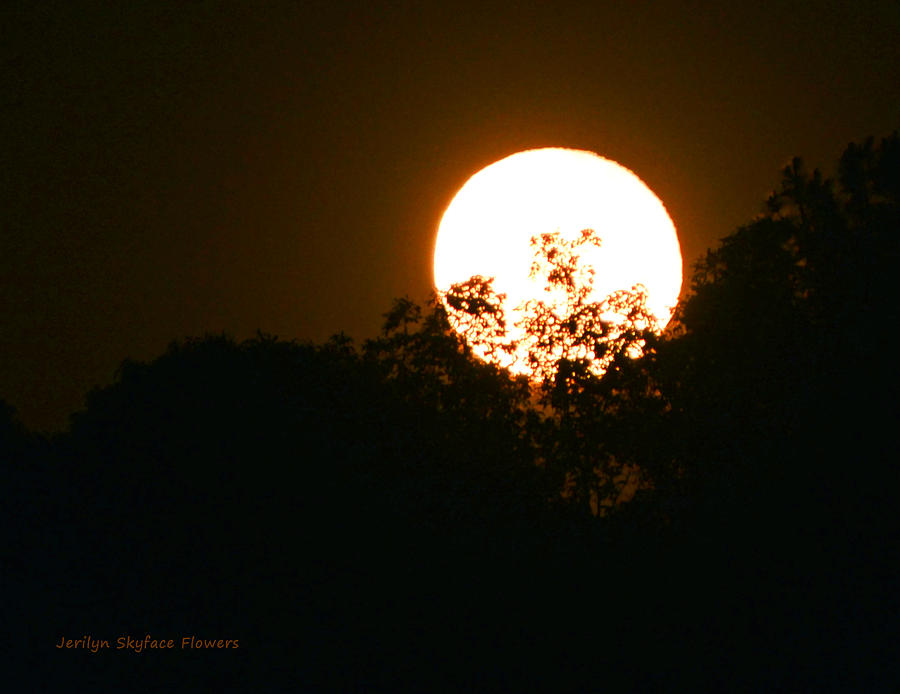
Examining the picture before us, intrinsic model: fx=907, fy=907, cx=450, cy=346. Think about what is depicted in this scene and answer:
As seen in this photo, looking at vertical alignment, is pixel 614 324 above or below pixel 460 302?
below

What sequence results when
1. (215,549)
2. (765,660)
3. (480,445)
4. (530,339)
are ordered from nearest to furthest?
(765,660), (215,549), (480,445), (530,339)

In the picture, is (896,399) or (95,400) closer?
(896,399)

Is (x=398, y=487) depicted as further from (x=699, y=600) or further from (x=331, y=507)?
(x=699, y=600)

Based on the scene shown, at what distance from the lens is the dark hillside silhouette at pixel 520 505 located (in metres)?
18.2

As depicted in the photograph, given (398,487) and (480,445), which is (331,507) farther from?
(480,445)

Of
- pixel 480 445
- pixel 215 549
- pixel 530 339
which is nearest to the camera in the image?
pixel 215 549

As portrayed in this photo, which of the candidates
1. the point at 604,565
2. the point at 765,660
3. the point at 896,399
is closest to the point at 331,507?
the point at 604,565

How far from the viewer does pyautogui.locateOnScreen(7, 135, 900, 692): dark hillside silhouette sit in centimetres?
1820

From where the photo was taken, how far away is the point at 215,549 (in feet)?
62.6

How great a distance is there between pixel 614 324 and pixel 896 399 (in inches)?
258

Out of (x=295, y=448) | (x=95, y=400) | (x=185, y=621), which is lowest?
(x=185, y=621)

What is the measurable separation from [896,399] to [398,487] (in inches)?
410

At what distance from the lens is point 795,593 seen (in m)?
→ 17.9

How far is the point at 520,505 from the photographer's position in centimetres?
2028
